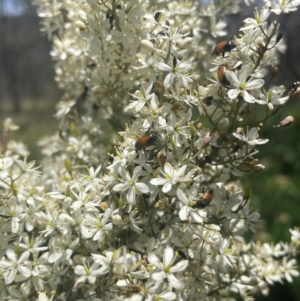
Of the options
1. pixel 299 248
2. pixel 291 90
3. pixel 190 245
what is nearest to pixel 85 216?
pixel 190 245

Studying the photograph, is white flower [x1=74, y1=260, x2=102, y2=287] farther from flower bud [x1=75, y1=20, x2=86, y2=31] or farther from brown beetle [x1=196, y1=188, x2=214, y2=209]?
flower bud [x1=75, y1=20, x2=86, y2=31]

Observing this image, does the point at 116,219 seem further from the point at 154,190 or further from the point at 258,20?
the point at 258,20

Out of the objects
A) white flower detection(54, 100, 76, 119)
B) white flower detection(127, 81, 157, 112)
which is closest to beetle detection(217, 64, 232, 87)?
white flower detection(127, 81, 157, 112)

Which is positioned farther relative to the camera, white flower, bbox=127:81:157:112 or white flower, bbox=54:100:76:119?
white flower, bbox=54:100:76:119

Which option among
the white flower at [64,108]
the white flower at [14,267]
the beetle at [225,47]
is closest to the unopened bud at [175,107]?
the beetle at [225,47]

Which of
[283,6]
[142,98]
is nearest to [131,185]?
[142,98]

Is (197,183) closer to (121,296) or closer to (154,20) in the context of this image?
(121,296)

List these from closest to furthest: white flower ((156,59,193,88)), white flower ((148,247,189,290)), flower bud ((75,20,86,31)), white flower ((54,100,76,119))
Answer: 1. white flower ((148,247,189,290))
2. white flower ((156,59,193,88))
3. flower bud ((75,20,86,31))
4. white flower ((54,100,76,119))

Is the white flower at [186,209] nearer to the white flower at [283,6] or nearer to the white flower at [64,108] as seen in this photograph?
the white flower at [283,6]

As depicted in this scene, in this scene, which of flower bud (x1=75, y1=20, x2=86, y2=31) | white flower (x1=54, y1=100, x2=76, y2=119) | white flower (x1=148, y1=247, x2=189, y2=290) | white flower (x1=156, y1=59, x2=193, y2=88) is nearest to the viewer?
white flower (x1=148, y1=247, x2=189, y2=290)
